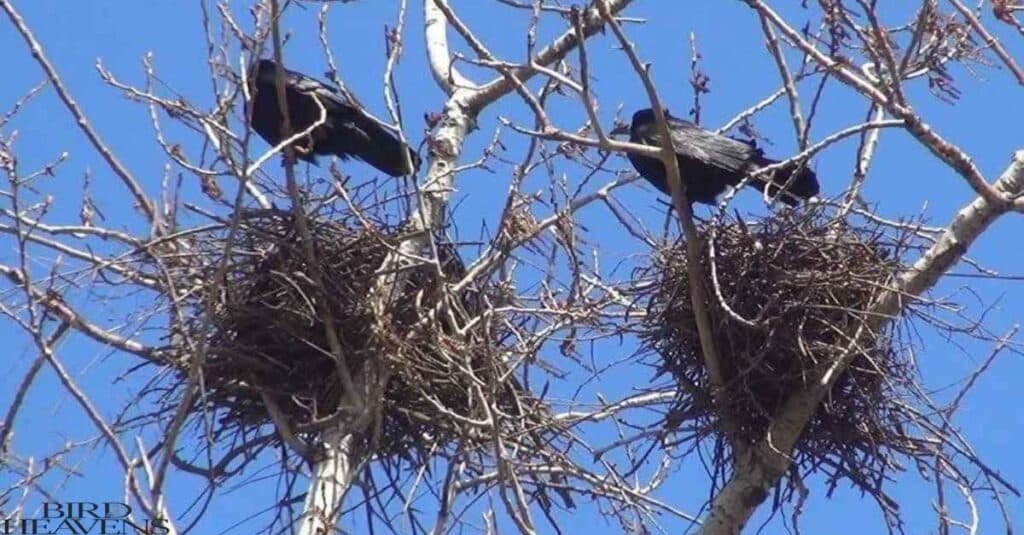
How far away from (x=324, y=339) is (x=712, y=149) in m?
1.64

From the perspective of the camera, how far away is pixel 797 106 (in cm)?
615

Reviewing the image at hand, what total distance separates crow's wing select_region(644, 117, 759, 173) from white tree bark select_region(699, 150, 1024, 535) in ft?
3.75

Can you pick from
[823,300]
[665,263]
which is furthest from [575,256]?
[823,300]

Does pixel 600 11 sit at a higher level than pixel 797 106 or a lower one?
lower

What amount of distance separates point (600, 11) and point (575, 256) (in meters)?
1.50

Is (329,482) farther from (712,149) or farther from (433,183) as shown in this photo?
(712,149)

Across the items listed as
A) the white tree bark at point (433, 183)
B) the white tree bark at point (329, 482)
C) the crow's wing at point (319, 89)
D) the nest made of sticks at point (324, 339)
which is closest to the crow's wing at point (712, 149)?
→ the white tree bark at point (433, 183)

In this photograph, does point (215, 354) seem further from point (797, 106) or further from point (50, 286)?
point (797, 106)

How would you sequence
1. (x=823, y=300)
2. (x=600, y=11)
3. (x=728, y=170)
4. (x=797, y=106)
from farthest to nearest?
(x=728, y=170) < (x=797, y=106) < (x=823, y=300) < (x=600, y=11)

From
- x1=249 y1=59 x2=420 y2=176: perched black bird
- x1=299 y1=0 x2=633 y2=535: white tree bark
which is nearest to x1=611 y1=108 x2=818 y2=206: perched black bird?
x1=299 y1=0 x2=633 y2=535: white tree bark

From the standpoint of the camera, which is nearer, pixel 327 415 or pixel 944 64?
pixel 944 64

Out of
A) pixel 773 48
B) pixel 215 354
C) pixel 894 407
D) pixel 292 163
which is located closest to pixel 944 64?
pixel 773 48

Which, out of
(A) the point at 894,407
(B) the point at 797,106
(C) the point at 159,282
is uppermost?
(B) the point at 797,106

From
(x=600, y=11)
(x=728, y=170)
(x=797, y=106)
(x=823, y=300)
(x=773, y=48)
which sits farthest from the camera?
(x=728, y=170)
